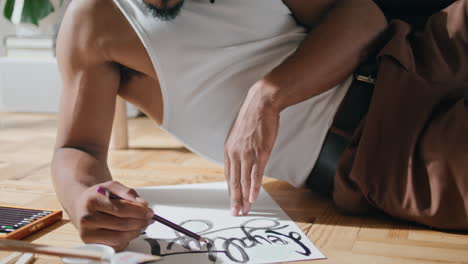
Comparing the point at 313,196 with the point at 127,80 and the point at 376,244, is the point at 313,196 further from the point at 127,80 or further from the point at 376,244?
the point at 127,80

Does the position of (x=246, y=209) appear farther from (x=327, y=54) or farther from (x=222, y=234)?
(x=327, y=54)

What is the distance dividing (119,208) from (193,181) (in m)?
0.43

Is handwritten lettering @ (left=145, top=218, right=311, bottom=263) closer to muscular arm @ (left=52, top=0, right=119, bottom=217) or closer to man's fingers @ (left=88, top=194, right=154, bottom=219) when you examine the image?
man's fingers @ (left=88, top=194, right=154, bottom=219)

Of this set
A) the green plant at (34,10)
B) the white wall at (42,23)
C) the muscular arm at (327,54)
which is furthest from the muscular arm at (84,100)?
the white wall at (42,23)

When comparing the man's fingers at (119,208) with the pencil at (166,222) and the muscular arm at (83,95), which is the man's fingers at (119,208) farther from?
the muscular arm at (83,95)

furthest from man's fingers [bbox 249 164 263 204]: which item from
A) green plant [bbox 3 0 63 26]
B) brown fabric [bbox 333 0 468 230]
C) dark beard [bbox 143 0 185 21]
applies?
green plant [bbox 3 0 63 26]

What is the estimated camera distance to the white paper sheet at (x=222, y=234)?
2.04 feet

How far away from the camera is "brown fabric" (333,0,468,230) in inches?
27.6

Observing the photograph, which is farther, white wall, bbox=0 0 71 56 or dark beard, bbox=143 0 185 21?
white wall, bbox=0 0 71 56

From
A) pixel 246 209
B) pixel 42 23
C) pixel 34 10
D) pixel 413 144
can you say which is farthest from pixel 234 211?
pixel 42 23

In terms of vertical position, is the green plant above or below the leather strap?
above

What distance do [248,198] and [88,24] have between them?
35 centimetres

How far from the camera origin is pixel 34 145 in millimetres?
1400

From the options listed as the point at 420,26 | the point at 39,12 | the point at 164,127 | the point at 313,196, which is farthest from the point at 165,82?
the point at 39,12
